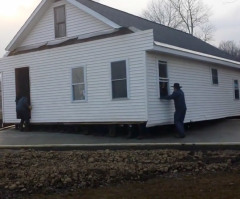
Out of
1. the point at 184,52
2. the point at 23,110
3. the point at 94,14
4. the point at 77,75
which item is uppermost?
the point at 94,14

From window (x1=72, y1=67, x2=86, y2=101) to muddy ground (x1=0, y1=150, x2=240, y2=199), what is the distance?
5538 mm

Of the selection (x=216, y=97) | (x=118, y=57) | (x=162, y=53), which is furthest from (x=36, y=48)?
(x=216, y=97)

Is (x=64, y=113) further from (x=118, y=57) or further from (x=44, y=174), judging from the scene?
(x=44, y=174)

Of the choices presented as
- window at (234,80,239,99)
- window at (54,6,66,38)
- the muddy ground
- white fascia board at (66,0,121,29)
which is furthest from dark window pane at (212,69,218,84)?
the muddy ground

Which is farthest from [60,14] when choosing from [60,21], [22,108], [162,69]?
[162,69]

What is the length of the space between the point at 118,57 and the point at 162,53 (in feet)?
5.23

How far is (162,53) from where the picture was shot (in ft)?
48.9

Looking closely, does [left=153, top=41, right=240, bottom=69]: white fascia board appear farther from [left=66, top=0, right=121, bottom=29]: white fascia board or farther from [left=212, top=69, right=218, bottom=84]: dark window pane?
[left=66, top=0, right=121, bottom=29]: white fascia board

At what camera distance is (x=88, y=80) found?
1574 cm

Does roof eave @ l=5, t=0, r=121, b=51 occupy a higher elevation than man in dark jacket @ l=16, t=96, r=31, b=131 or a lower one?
higher

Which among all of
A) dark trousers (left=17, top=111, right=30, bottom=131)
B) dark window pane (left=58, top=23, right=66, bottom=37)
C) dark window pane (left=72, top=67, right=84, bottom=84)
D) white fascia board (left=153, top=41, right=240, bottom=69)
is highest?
dark window pane (left=58, top=23, right=66, bottom=37)

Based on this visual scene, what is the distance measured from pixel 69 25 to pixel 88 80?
278 centimetres

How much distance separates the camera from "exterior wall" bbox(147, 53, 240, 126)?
47.2 ft

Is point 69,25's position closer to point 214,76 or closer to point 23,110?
point 23,110
